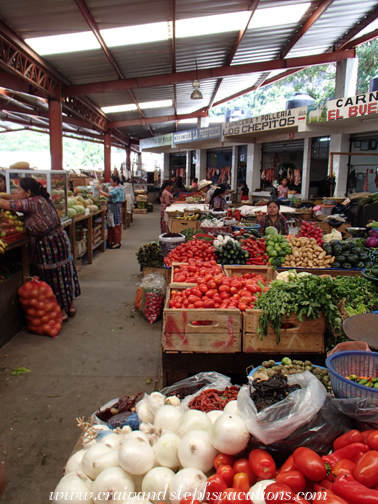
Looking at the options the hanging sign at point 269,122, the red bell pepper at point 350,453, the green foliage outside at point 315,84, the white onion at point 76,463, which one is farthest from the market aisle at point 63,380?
the green foliage outside at point 315,84

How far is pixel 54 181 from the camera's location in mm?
6543

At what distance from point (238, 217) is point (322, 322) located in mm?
5804

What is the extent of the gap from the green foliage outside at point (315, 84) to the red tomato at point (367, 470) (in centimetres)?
1666

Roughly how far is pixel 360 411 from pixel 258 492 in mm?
619

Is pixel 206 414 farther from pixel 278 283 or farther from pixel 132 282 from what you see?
pixel 132 282

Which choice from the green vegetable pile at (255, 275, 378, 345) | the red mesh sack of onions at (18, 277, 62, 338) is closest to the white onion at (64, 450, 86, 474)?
the green vegetable pile at (255, 275, 378, 345)

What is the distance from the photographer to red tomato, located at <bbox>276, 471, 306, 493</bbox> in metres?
1.59

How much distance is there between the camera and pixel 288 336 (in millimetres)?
3324

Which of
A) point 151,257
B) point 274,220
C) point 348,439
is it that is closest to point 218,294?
point 348,439

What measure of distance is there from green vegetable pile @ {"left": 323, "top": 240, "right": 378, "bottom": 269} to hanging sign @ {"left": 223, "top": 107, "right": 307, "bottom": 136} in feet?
27.7

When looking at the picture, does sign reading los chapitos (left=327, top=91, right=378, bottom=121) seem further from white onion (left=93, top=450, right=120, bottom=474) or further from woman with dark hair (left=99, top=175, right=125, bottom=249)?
white onion (left=93, top=450, right=120, bottom=474)

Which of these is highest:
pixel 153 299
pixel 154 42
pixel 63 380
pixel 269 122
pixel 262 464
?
pixel 154 42

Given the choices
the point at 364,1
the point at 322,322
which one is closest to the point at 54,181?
the point at 322,322

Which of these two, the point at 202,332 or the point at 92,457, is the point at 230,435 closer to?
the point at 92,457
